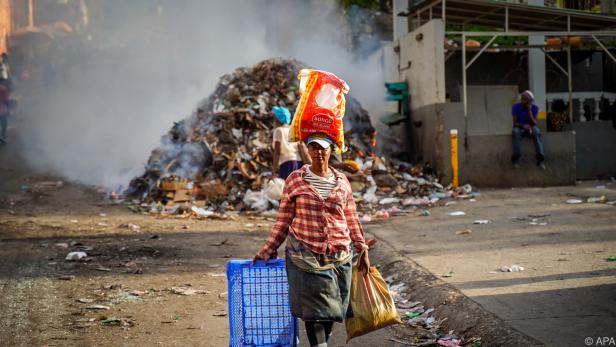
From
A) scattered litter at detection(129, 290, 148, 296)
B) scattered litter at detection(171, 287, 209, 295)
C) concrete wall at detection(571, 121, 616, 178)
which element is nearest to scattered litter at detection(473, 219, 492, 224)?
scattered litter at detection(171, 287, 209, 295)

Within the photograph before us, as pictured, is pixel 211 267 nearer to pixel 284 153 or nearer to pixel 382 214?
pixel 284 153

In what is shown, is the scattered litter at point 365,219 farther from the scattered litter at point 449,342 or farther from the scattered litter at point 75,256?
the scattered litter at point 449,342

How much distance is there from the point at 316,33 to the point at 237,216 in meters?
18.7

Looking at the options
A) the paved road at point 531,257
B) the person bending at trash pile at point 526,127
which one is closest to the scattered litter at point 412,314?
the paved road at point 531,257

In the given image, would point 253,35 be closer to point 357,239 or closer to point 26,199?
point 26,199

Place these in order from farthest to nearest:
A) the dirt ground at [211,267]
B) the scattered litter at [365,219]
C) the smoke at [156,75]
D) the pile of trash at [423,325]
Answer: the smoke at [156,75] → the scattered litter at [365,219] → the dirt ground at [211,267] → the pile of trash at [423,325]

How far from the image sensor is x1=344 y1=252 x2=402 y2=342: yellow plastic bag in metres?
3.88

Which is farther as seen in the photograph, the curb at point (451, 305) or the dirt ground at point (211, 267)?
the dirt ground at point (211, 267)

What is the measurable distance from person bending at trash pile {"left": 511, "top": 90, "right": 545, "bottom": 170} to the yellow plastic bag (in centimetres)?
1095

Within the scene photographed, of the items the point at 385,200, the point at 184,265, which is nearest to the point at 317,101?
the point at 184,265

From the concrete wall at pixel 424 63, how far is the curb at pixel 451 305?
319 inches

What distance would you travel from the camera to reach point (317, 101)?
13.1 ft

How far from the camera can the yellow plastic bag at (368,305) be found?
388cm

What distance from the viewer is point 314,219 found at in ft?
12.7
